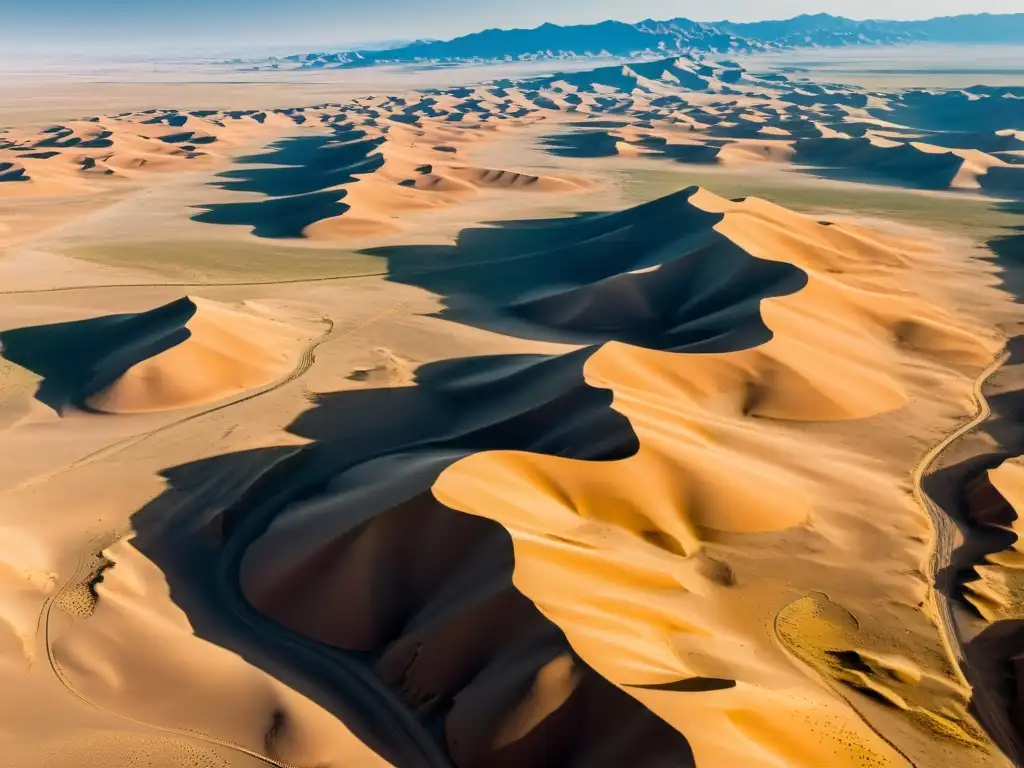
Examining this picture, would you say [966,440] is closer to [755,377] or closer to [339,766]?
[755,377]

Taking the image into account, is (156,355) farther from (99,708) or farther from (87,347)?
(99,708)

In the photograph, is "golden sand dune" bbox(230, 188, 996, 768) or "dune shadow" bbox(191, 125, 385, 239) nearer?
"golden sand dune" bbox(230, 188, 996, 768)

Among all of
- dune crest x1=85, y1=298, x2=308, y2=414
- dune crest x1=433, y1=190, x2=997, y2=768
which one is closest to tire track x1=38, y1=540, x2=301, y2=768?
dune crest x1=433, y1=190, x2=997, y2=768

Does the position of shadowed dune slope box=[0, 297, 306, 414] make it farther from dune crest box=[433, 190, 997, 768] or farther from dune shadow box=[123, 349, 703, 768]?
dune crest box=[433, 190, 997, 768]

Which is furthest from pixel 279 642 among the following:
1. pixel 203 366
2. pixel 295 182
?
pixel 295 182

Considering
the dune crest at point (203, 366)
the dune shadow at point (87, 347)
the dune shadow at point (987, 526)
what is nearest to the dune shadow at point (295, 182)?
the dune shadow at point (87, 347)

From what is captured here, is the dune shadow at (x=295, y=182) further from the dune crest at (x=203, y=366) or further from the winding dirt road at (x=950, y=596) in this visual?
the winding dirt road at (x=950, y=596)
